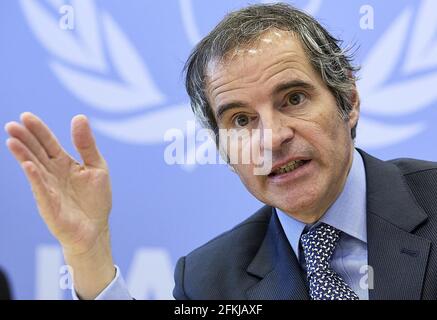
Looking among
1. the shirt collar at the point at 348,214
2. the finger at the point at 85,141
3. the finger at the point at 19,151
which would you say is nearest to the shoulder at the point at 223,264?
the shirt collar at the point at 348,214

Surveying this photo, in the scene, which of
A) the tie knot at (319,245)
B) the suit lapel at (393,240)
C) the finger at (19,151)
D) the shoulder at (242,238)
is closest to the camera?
the finger at (19,151)

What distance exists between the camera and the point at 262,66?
1.90 meters

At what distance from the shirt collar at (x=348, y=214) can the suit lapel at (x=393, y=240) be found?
25 millimetres

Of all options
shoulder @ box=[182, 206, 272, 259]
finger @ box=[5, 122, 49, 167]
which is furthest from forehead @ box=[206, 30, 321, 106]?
finger @ box=[5, 122, 49, 167]

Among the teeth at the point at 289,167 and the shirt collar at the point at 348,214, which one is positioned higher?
the teeth at the point at 289,167

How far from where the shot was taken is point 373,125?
2650 millimetres

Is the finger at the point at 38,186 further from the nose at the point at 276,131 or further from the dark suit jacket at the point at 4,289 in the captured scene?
the nose at the point at 276,131

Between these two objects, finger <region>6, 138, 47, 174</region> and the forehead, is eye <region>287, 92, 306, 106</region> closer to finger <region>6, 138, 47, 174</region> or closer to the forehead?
the forehead

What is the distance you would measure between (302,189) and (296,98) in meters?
0.28

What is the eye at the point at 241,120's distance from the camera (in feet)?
6.39

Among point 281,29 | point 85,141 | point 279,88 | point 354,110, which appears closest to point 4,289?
point 85,141

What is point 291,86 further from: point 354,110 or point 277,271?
point 277,271
